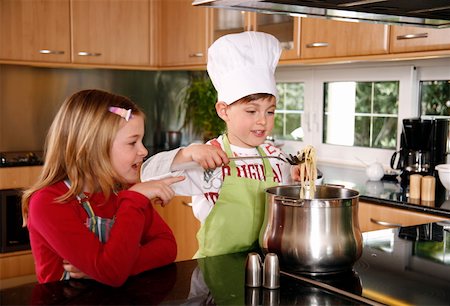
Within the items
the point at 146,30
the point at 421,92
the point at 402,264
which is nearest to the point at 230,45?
the point at 402,264

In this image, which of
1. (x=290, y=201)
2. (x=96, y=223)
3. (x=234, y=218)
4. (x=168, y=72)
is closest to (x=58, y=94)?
(x=168, y=72)

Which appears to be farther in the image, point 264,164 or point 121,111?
point 264,164

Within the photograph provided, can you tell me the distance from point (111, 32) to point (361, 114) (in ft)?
5.13

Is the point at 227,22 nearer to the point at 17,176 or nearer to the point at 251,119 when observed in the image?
the point at 17,176

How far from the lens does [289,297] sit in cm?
108

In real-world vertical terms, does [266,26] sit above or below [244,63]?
above

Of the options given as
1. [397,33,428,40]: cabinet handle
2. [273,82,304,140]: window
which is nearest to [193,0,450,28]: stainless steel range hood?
[397,33,428,40]: cabinet handle

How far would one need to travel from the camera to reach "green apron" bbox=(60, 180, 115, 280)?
137 centimetres

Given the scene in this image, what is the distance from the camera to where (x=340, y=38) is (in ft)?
9.39

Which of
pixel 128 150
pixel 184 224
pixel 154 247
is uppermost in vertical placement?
pixel 128 150

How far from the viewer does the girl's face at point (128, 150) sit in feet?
4.68

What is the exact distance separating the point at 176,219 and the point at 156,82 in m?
1.15

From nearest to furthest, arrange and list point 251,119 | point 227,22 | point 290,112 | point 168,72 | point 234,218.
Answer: point 234,218 → point 251,119 → point 227,22 → point 290,112 → point 168,72

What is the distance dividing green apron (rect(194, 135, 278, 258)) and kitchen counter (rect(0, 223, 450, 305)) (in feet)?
0.70
